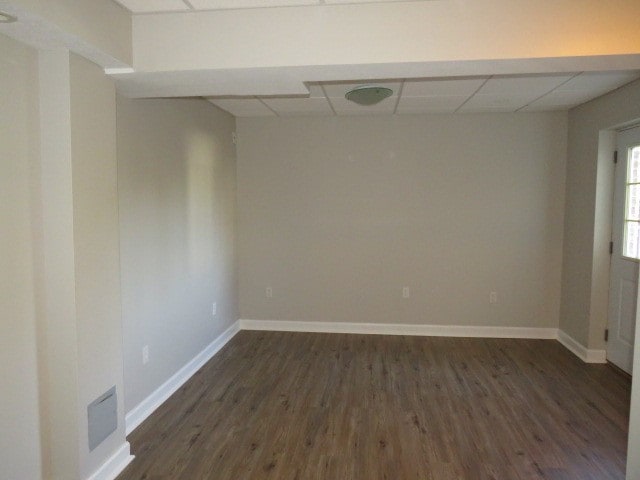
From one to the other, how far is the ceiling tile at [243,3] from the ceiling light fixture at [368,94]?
4.84 feet

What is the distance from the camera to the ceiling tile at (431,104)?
409 centimetres

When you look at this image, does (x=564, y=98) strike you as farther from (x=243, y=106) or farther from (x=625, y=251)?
(x=243, y=106)

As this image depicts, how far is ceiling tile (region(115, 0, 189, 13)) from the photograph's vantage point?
2223 mm

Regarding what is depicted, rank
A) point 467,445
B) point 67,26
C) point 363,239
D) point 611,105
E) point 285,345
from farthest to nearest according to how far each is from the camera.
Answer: point 363,239, point 285,345, point 611,105, point 467,445, point 67,26

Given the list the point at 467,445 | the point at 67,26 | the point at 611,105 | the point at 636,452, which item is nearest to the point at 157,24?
the point at 67,26

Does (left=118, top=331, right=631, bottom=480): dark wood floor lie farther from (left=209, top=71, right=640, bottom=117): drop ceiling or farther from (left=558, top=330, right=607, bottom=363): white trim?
(left=209, top=71, right=640, bottom=117): drop ceiling

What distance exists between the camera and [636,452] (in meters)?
2.28

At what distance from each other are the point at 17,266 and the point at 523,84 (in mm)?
3747

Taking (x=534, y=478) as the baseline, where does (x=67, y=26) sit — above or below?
above

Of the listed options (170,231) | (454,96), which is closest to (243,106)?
(170,231)

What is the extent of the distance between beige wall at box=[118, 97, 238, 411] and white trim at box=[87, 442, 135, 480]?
1.31 feet

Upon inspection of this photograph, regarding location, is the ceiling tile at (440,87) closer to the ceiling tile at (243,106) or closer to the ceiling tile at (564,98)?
the ceiling tile at (564,98)

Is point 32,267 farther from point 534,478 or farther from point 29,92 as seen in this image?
point 534,478

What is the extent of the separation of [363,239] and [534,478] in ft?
9.98
